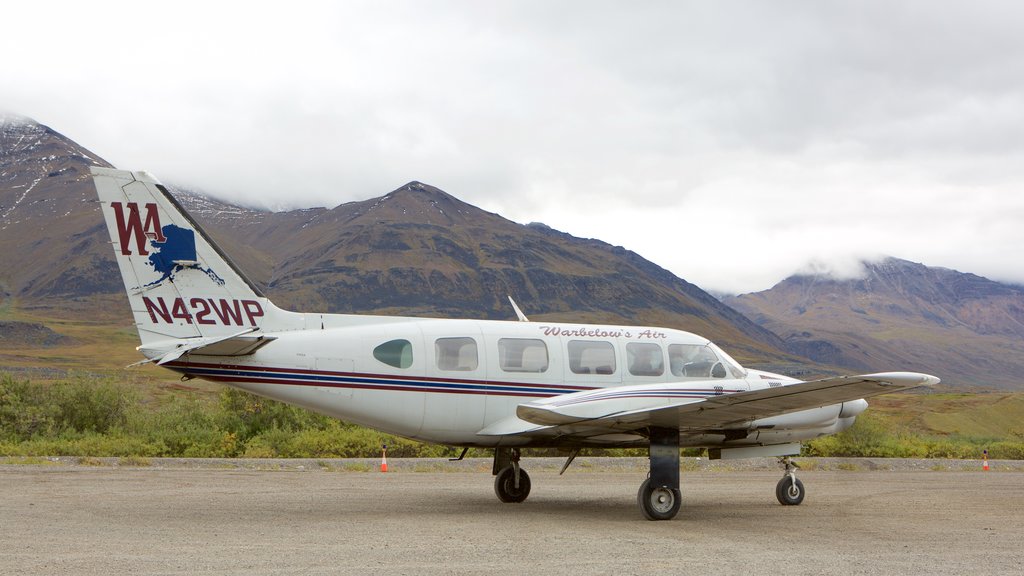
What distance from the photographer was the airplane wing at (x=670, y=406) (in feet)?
43.9

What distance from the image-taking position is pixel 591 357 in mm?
16219

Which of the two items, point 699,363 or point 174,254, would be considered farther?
point 699,363

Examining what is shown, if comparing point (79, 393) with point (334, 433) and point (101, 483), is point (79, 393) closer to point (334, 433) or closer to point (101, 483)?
point (334, 433)

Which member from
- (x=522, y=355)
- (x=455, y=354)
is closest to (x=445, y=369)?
(x=455, y=354)

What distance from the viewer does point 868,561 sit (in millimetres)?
10961

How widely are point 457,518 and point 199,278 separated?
5.57m

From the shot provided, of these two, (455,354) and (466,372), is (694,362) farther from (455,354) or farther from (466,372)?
(455,354)

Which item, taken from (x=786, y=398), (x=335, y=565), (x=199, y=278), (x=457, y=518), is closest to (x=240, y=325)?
(x=199, y=278)

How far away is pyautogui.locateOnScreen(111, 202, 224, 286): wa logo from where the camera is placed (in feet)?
47.7

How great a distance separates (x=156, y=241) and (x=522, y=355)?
6150 mm

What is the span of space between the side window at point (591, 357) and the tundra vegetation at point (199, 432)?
43.3 feet

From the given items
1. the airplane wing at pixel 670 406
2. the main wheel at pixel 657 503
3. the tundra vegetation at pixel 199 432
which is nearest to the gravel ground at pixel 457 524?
the main wheel at pixel 657 503

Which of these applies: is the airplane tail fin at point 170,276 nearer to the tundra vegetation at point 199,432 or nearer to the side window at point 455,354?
the side window at point 455,354

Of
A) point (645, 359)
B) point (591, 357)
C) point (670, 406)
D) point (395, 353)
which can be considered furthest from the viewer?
point (645, 359)
